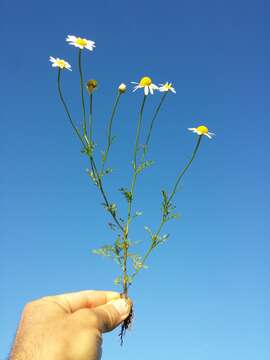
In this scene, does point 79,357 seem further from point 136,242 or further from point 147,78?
point 147,78

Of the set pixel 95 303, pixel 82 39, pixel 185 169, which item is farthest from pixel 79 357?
pixel 82 39

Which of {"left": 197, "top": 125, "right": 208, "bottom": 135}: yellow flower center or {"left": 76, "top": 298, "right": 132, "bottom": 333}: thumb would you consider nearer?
{"left": 76, "top": 298, "right": 132, "bottom": 333}: thumb

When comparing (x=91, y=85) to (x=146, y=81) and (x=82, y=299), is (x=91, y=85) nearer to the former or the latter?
(x=146, y=81)

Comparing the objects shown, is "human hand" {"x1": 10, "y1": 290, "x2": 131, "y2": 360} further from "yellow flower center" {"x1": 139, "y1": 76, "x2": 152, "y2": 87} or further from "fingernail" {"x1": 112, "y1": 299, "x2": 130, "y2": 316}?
"yellow flower center" {"x1": 139, "y1": 76, "x2": 152, "y2": 87}

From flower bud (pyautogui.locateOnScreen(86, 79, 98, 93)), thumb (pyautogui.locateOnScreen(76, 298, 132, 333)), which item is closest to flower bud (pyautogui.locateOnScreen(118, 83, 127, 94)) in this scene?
flower bud (pyautogui.locateOnScreen(86, 79, 98, 93))

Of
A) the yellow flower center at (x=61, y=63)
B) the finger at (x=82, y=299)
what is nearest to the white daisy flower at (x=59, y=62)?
the yellow flower center at (x=61, y=63)

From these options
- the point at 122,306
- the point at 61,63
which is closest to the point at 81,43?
the point at 61,63
